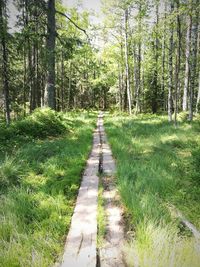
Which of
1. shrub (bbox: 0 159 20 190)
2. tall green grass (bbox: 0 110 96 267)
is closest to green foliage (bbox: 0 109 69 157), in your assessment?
tall green grass (bbox: 0 110 96 267)

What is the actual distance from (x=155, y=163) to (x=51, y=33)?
10.8 m

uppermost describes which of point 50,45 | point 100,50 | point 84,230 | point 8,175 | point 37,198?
point 100,50

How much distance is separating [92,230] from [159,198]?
1500mm

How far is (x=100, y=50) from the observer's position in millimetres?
29609

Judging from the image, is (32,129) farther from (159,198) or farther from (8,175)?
(159,198)

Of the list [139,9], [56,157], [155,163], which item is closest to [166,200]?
[155,163]

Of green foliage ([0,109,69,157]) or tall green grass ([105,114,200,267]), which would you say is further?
green foliage ([0,109,69,157])

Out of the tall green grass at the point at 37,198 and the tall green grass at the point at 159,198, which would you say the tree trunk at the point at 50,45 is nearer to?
the tall green grass at the point at 37,198

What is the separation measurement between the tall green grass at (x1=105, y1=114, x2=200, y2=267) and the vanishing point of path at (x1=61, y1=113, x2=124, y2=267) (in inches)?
9.1

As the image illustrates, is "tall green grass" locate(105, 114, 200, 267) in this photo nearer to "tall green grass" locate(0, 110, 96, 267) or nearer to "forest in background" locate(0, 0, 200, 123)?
"tall green grass" locate(0, 110, 96, 267)

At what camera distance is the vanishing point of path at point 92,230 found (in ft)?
11.4

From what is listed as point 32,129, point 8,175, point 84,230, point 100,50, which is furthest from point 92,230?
point 100,50

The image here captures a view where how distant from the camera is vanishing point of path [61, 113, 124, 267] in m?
3.48

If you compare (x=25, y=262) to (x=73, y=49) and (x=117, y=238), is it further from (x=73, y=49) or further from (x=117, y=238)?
(x=73, y=49)
